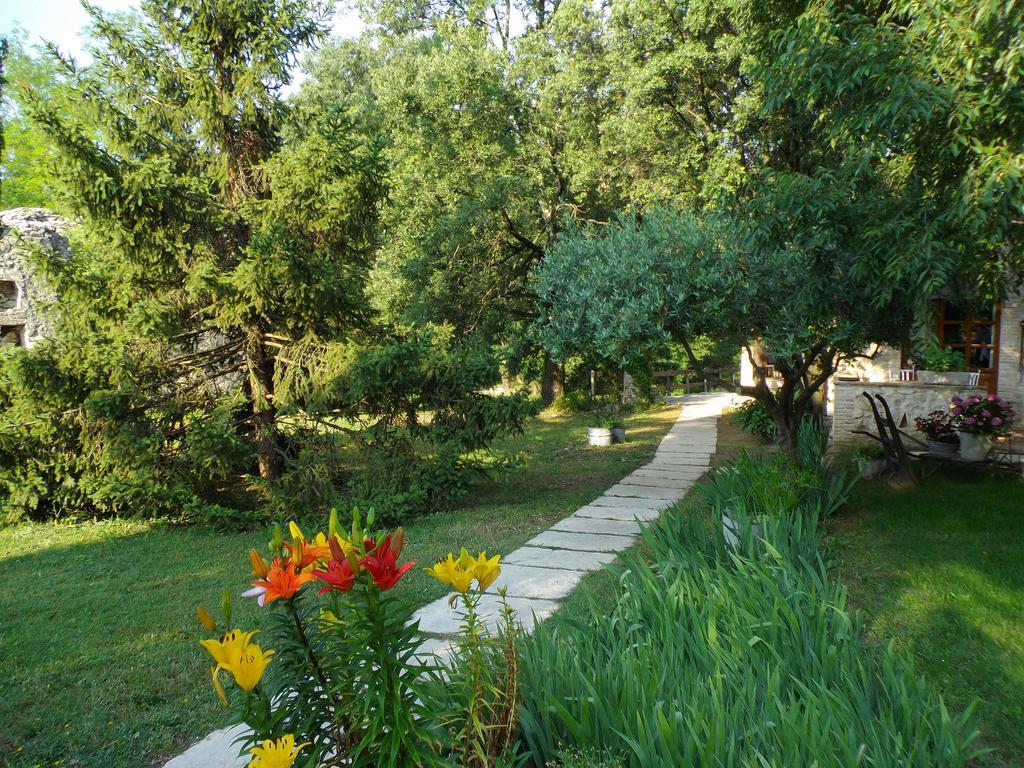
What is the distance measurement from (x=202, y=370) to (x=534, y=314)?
8.07 m

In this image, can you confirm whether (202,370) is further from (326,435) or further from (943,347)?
(943,347)

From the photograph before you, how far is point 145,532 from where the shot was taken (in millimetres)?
7289

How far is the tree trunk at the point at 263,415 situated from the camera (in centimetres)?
769

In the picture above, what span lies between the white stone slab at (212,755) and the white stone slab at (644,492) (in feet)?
18.6

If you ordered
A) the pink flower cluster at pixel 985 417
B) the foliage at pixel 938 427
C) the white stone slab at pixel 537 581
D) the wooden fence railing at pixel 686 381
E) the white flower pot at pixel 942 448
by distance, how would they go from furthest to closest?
the wooden fence railing at pixel 686 381
the foliage at pixel 938 427
the white flower pot at pixel 942 448
the pink flower cluster at pixel 985 417
the white stone slab at pixel 537 581

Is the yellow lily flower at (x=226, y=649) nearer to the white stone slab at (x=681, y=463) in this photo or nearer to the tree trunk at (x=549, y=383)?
the white stone slab at (x=681, y=463)

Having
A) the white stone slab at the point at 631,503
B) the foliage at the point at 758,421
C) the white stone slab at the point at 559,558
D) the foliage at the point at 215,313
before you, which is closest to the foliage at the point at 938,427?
the foliage at the point at 758,421

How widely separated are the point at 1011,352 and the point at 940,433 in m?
2.30

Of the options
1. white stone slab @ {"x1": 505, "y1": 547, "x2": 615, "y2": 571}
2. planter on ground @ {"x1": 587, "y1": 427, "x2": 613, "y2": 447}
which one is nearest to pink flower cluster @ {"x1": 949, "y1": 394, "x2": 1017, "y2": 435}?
white stone slab @ {"x1": 505, "y1": 547, "x2": 615, "y2": 571}

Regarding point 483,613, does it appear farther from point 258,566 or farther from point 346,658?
point 258,566

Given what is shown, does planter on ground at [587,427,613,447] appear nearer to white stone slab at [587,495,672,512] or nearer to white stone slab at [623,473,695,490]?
white stone slab at [623,473,695,490]

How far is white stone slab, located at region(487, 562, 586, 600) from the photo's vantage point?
4.79 m

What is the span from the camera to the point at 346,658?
1879 millimetres

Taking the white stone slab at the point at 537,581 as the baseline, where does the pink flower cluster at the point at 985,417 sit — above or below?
above
